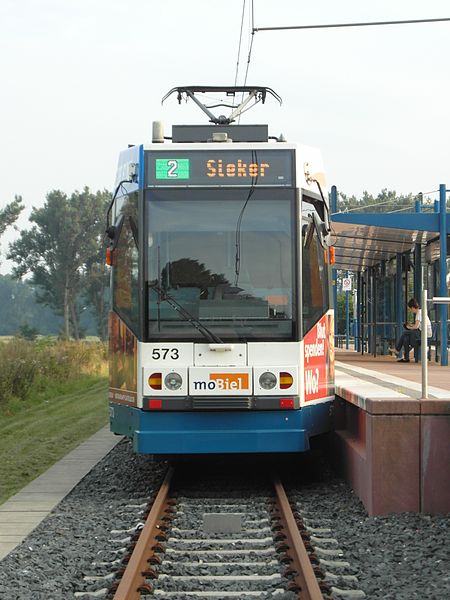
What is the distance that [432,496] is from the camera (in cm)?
900

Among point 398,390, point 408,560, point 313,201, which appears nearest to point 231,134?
point 313,201

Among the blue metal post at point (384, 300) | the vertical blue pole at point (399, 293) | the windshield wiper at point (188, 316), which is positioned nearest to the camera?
the windshield wiper at point (188, 316)

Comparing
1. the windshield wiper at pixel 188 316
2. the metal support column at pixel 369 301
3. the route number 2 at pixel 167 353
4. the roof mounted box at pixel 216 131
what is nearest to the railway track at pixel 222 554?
the route number 2 at pixel 167 353

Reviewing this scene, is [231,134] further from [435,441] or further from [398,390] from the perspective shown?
[435,441]

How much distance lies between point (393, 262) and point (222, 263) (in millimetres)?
16270

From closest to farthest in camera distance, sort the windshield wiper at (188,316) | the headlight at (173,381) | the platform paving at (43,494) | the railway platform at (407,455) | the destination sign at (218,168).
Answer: the platform paving at (43,494)
the railway platform at (407,455)
the headlight at (173,381)
the windshield wiper at (188,316)
the destination sign at (218,168)

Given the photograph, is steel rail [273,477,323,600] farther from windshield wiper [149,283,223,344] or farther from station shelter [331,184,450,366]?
station shelter [331,184,450,366]

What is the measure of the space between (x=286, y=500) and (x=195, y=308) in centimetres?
204

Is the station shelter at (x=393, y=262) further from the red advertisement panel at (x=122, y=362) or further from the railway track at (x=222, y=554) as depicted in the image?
the railway track at (x=222, y=554)

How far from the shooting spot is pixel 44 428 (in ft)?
57.7

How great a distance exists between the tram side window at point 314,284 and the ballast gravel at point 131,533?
173cm

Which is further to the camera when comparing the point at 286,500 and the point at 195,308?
the point at 195,308

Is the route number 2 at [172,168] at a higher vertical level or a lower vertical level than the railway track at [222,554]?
higher

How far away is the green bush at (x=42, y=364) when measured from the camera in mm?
25766
